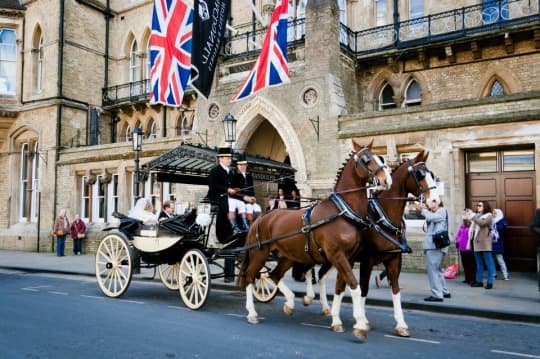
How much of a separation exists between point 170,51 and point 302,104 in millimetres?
4555

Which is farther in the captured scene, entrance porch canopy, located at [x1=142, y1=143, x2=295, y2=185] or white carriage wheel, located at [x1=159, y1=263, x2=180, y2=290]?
entrance porch canopy, located at [x1=142, y1=143, x2=295, y2=185]

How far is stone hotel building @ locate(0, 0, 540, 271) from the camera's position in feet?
41.5

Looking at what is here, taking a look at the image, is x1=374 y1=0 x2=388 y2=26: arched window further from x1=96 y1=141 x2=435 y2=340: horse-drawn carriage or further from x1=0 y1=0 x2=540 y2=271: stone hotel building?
x1=96 y1=141 x2=435 y2=340: horse-drawn carriage

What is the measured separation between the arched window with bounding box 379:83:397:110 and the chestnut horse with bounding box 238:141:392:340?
11551 millimetres

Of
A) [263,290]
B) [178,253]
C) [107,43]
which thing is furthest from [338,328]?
[107,43]

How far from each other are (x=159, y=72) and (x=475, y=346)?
40.2ft

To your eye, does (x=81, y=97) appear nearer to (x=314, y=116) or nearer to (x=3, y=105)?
(x=3, y=105)

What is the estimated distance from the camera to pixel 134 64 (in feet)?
83.5

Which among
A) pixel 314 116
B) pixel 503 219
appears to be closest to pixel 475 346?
pixel 503 219

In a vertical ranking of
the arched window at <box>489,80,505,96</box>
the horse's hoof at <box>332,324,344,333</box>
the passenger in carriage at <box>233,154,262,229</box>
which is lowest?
the horse's hoof at <box>332,324,344,333</box>

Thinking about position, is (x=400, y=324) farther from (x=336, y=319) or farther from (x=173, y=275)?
(x=173, y=275)

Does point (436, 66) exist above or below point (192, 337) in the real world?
above

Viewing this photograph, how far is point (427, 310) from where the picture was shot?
8398 millimetres

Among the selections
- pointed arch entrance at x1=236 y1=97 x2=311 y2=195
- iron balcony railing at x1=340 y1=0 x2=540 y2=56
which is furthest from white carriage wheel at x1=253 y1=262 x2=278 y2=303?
iron balcony railing at x1=340 y1=0 x2=540 y2=56
